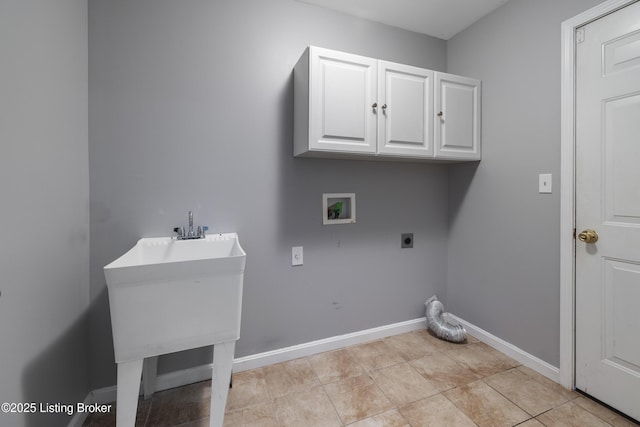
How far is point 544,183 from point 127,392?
231 cm

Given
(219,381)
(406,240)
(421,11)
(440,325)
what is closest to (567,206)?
(406,240)

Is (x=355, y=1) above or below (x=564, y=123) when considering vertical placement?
above

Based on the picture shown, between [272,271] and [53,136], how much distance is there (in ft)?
4.11

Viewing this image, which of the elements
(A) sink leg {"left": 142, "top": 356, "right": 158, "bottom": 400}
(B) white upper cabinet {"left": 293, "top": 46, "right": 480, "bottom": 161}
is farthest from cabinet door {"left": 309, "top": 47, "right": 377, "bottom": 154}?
(A) sink leg {"left": 142, "top": 356, "right": 158, "bottom": 400}

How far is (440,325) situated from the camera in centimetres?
210

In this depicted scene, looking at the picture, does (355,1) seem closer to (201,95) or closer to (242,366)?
(201,95)

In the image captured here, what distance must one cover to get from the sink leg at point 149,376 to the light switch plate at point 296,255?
934 mm

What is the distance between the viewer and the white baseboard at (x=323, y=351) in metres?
1.56

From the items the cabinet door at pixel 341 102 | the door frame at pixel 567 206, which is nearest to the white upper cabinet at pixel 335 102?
the cabinet door at pixel 341 102

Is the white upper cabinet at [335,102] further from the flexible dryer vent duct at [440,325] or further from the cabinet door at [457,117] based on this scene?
the flexible dryer vent duct at [440,325]

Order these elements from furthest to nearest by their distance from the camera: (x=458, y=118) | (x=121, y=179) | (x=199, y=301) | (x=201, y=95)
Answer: (x=458, y=118)
(x=201, y=95)
(x=121, y=179)
(x=199, y=301)

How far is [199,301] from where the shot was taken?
1.05 metres

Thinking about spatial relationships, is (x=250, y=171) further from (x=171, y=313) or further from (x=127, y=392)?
(x=127, y=392)

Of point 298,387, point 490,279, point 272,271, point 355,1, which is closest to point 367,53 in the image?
point 355,1
